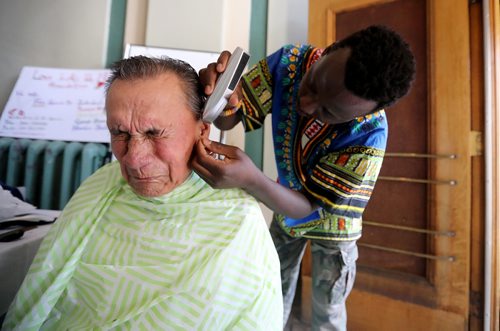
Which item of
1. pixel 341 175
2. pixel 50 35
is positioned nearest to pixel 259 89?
pixel 341 175

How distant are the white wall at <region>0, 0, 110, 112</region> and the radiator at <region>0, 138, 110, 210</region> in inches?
17.8

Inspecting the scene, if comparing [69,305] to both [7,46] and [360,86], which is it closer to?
[360,86]

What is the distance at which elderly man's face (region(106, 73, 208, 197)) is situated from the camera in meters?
0.59

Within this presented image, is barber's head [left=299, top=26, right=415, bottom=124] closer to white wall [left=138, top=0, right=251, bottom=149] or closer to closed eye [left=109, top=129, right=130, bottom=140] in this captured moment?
closed eye [left=109, top=129, right=130, bottom=140]

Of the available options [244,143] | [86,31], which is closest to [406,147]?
[244,143]

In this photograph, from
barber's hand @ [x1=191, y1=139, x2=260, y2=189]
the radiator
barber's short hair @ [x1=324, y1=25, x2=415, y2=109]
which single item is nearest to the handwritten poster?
the radiator

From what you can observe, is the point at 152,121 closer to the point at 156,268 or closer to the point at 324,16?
the point at 156,268

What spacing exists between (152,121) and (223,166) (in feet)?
0.60

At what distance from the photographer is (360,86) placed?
0.54 metres

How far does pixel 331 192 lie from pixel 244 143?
1.05 metres

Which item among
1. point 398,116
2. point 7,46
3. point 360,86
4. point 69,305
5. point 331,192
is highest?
point 7,46

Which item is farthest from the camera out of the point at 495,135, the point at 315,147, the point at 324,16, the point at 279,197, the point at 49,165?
the point at 49,165

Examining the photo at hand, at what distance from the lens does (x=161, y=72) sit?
0.62m

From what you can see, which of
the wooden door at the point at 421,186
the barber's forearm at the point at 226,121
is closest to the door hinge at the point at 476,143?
the wooden door at the point at 421,186
